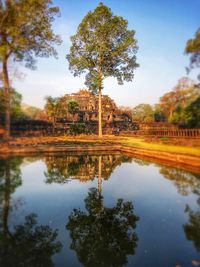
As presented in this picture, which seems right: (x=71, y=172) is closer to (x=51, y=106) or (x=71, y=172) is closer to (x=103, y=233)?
(x=103, y=233)

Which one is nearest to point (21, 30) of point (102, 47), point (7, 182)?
point (102, 47)

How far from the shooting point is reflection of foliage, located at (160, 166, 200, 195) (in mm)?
8416

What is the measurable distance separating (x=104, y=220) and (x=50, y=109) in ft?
121

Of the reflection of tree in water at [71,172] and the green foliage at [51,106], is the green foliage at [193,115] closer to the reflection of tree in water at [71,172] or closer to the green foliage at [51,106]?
the reflection of tree in water at [71,172]

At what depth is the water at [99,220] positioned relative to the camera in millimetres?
4090

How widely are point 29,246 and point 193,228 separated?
3495 mm

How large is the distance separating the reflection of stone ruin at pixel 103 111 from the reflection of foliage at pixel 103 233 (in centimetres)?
3897

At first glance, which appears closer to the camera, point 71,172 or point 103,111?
point 71,172

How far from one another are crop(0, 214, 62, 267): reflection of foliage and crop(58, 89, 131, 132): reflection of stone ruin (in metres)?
40.2

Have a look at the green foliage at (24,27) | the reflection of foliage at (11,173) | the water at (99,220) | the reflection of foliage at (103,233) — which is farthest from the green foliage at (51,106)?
the reflection of foliage at (103,233)

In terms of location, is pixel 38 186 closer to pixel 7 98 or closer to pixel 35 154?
pixel 35 154

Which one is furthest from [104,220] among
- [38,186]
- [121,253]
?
[38,186]

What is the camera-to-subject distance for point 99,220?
18.7 feet

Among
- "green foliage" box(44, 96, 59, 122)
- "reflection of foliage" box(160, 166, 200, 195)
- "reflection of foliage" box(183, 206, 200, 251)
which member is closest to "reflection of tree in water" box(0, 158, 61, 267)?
"reflection of foliage" box(183, 206, 200, 251)
